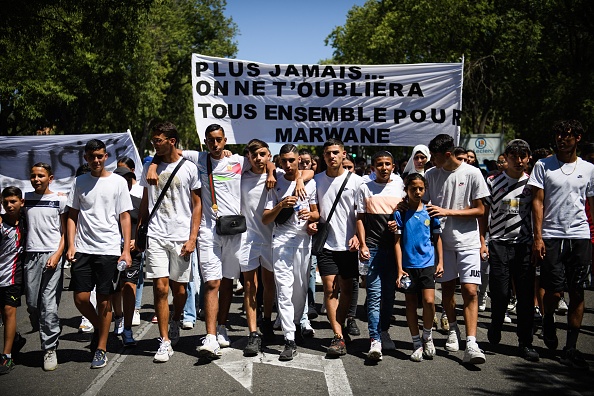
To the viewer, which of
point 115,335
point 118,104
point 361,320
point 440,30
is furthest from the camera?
point 440,30

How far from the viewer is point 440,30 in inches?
1433

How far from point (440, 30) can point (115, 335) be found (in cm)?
3219

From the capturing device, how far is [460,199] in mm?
6840

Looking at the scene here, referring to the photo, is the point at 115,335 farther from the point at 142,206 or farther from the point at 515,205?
the point at 515,205

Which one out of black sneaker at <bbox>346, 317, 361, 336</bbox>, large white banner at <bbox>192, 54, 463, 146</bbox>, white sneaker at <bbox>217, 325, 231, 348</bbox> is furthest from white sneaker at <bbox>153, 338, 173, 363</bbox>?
large white banner at <bbox>192, 54, 463, 146</bbox>

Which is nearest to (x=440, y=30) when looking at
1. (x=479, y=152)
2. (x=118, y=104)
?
(x=479, y=152)

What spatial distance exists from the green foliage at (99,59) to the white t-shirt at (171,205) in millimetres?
7367

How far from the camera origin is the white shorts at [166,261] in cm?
667

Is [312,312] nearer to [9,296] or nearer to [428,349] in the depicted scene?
[428,349]

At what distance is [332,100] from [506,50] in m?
27.2

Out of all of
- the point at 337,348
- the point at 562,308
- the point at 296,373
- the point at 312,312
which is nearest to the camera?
the point at 296,373

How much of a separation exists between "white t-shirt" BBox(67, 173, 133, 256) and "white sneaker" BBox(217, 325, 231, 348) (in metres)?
1.39

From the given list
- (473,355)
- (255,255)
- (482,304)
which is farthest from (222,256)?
(482,304)

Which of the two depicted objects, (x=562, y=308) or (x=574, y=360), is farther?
(x=562, y=308)
